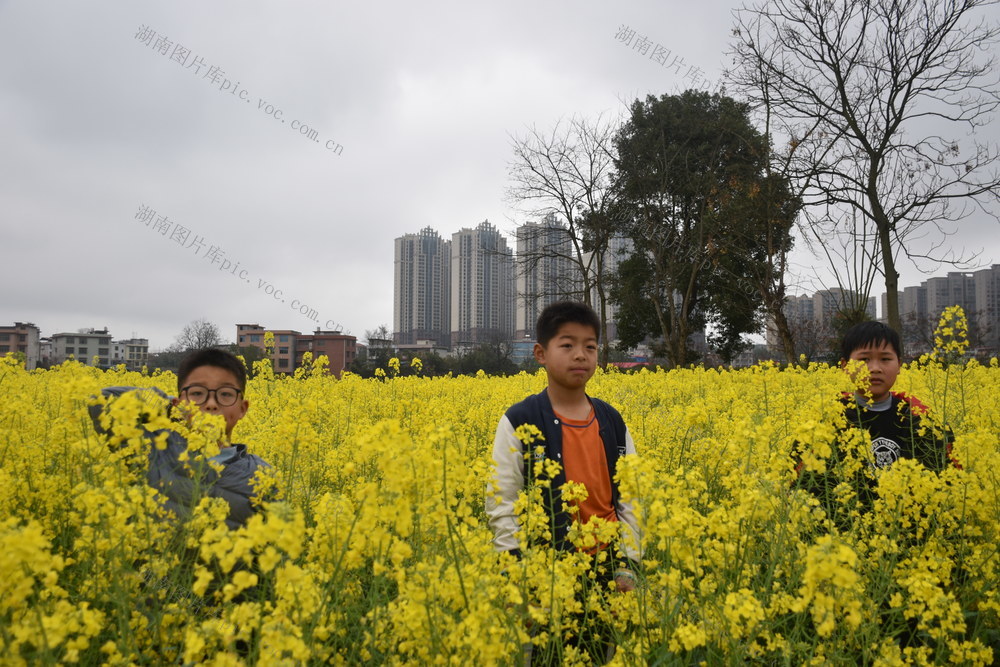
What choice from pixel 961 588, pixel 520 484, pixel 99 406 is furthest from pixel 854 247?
pixel 99 406

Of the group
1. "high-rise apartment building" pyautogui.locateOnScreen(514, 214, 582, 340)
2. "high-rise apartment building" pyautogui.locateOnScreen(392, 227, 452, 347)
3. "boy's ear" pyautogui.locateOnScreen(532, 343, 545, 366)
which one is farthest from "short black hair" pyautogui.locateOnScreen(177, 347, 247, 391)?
"high-rise apartment building" pyautogui.locateOnScreen(392, 227, 452, 347)

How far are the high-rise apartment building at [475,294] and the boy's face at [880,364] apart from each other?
136ft

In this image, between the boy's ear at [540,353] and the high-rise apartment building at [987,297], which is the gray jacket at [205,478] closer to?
the boy's ear at [540,353]

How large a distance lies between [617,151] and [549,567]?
23616 millimetres

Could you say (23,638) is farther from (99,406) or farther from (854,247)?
(854,247)

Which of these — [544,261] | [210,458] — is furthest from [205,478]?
[544,261]

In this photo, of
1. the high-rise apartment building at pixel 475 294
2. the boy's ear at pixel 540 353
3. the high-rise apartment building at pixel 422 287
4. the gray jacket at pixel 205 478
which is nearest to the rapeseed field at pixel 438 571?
the gray jacket at pixel 205 478

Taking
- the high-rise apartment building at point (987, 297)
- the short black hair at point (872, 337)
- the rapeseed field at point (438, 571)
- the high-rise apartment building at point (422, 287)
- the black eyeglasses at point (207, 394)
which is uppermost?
the high-rise apartment building at point (422, 287)

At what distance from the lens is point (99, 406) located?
2.64 m

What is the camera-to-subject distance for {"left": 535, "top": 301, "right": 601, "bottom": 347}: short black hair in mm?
3000

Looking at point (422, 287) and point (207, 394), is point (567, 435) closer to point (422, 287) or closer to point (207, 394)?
point (207, 394)

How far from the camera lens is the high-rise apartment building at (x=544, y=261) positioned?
22297 mm

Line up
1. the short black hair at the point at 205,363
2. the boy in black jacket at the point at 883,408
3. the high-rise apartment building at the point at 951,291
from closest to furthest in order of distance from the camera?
1. the short black hair at the point at 205,363
2. the boy in black jacket at the point at 883,408
3. the high-rise apartment building at the point at 951,291

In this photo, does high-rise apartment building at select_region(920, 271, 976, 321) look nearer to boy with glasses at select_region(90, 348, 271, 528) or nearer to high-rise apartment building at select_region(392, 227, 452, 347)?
high-rise apartment building at select_region(392, 227, 452, 347)
